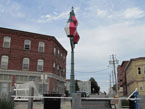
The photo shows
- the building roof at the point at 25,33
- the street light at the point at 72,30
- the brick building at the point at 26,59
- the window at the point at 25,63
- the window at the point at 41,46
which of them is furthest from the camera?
the window at the point at 41,46

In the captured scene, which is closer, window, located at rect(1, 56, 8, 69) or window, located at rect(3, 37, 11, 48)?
window, located at rect(1, 56, 8, 69)

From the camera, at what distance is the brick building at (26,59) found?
1082 inches

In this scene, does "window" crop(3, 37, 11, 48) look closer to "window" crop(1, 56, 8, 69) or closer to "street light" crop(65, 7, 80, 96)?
"window" crop(1, 56, 8, 69)

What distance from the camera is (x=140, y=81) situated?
1490 inches

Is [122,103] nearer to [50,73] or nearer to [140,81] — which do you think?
[50,73]

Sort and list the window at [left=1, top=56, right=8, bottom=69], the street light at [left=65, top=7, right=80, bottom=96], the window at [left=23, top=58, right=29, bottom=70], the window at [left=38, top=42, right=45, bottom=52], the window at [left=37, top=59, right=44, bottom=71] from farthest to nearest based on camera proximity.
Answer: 1. the window at [left=38, top=42, right=45, bottom=52]
2. the window at [left=37, top=59, right=44, bottom=71]
3. the window at [left=23, top=58, right=29, bottom=70]
4. the window at [left=1, top=56, right=8, bottom=69]
5. the street light at [left=65, top=7, right=80, bottom=96]

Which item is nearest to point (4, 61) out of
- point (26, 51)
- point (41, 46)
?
point (26, 51)

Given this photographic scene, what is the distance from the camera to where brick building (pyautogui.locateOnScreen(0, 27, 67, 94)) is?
90.2 ft

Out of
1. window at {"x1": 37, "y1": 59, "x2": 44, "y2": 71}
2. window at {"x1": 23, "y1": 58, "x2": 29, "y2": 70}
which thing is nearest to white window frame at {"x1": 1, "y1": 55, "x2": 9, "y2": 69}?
window at {"x1": 23, "y1": 58, "x2": 29, "y2": 70}

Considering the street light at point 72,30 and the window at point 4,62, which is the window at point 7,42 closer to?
the window at point 4,62

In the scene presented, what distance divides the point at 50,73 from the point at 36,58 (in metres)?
3.50

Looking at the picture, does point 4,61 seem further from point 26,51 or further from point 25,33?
point 25,33

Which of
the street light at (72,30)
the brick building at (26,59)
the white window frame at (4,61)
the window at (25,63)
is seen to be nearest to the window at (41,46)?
the brick building at (26,59)

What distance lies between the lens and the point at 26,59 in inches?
1145
